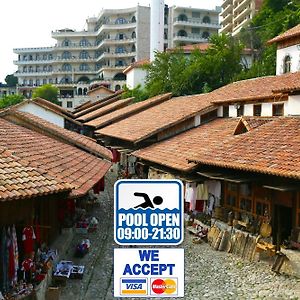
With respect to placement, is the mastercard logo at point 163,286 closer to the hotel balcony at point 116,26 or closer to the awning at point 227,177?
the awning at point 227,177

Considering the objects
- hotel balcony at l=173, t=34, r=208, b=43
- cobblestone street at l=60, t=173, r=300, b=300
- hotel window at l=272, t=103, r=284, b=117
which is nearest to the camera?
cobblestone street at l=60, t=173, r=300, b=300

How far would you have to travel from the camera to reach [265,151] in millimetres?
14484

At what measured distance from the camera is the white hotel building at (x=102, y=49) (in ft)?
257

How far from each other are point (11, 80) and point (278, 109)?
271 ft

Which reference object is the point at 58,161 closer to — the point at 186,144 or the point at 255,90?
the point at 186,144

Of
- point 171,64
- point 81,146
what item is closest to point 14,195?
point 81,146

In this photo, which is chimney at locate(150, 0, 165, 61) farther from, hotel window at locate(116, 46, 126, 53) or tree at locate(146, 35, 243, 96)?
hotel window at locate(116, 46, 126, 53)

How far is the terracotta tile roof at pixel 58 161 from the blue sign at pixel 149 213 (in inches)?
308

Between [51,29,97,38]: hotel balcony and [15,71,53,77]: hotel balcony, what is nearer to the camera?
[51,29,97,38]: hotel balcony

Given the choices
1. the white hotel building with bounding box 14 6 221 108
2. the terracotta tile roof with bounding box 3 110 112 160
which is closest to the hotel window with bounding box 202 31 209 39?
the white hotel building with bounding box 14 6 221 108

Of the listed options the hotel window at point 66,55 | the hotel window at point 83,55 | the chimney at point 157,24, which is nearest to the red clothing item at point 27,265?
the chimney at point 157,24

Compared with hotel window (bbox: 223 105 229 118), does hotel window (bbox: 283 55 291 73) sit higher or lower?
higher

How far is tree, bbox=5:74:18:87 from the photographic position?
311 ft

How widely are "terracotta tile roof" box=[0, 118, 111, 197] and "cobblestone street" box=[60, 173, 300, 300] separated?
7.50 feet
